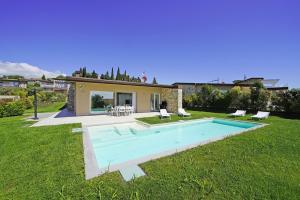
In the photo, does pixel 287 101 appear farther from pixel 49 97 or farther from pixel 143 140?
pixel 49 97

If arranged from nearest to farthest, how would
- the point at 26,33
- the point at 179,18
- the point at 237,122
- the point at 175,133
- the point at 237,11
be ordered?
the point at 175,133
the point at 237,11
the point at 237,122
the point at 179,18
the point at 26,33

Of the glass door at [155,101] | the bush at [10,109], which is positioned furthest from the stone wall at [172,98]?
the bush at [10,109]

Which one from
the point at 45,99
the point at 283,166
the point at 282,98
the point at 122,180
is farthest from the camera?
the point at 45,99

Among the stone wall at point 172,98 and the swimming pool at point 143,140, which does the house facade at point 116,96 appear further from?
the swimming pool at point 143,140

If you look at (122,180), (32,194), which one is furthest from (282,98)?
(32,194)

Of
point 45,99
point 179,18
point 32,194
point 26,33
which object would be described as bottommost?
point 32,194

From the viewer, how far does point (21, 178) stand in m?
3.41

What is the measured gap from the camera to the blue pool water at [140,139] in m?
5.81

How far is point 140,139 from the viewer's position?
791cm

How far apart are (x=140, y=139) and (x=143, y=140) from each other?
8.4 inches

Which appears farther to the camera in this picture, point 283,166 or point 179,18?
point 179,18

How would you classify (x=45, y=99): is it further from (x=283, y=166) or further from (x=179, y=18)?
(x=283, y=166)

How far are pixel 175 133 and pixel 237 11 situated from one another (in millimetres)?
9724

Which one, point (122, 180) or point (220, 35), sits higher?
point (220, 35)
